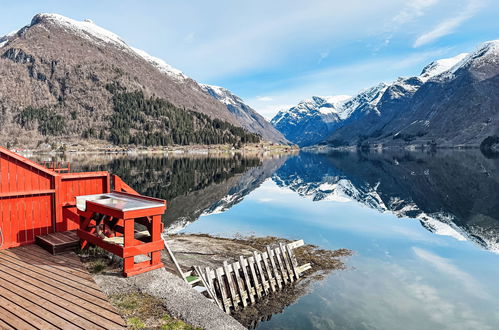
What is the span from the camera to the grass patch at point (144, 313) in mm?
8758

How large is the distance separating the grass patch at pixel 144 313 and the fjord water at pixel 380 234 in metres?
7.37

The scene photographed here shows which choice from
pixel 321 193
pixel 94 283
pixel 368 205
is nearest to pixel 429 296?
pixel 94 283

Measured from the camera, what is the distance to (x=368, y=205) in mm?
49062

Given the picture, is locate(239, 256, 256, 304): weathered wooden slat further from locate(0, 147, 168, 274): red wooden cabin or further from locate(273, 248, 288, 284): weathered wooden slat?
locate(0, 147, 168, 274): red wooden cabin

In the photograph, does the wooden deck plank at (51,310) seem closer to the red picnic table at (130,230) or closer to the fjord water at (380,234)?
the red picnic table at (130,230)

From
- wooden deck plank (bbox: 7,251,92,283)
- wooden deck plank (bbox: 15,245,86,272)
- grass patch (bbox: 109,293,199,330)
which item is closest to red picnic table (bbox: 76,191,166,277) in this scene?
wooden deck plank (bbox: 15,245,86,272)

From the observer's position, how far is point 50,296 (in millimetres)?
9727

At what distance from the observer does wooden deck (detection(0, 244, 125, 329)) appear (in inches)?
332

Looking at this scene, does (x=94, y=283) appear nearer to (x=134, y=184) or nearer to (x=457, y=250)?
(x=457, y=250)

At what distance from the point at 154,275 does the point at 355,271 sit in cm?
1544

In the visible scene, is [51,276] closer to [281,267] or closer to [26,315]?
[26,315]

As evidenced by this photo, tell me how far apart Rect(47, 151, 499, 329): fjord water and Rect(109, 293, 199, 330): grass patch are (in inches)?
290

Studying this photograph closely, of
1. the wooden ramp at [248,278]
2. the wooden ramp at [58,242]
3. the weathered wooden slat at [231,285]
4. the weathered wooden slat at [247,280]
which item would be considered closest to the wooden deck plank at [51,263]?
the wooden ramp at [58,242]

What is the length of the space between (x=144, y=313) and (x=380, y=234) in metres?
28.8
